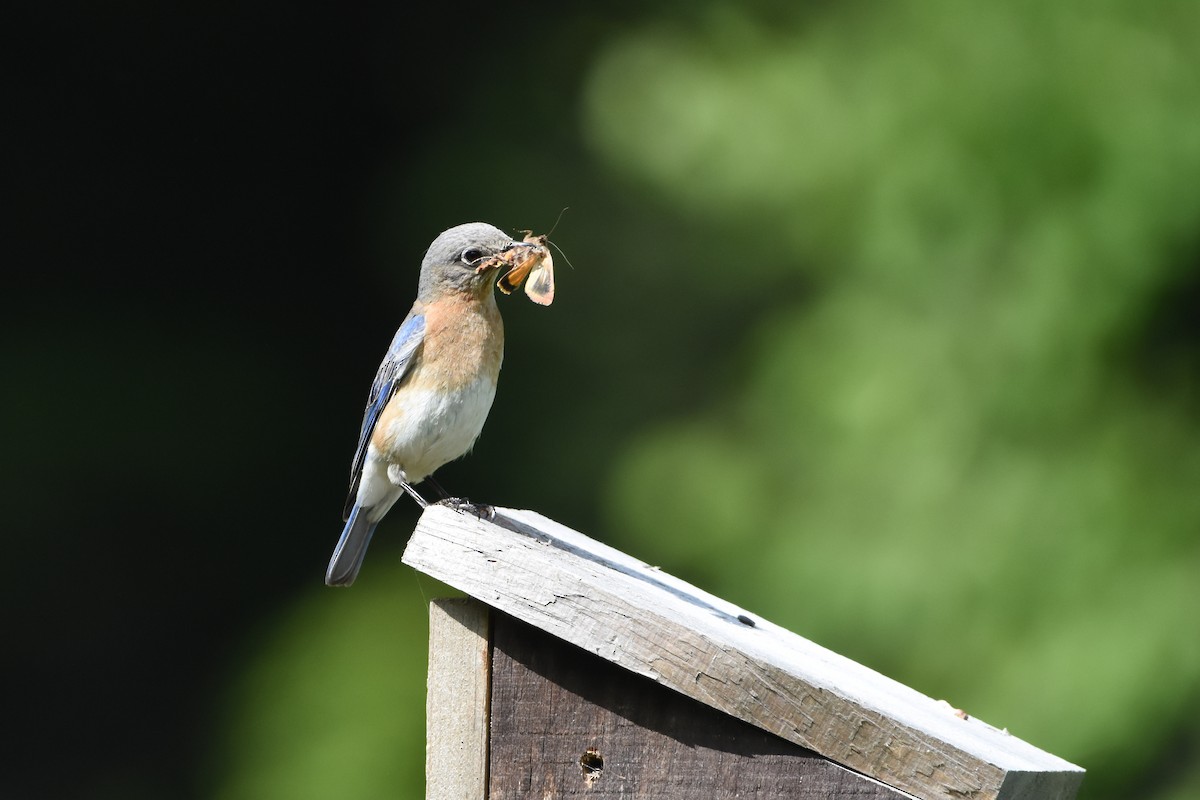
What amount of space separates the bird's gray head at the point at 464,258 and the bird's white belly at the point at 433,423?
246 mm

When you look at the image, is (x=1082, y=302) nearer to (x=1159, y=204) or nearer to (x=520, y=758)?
(x=1159, y=204)

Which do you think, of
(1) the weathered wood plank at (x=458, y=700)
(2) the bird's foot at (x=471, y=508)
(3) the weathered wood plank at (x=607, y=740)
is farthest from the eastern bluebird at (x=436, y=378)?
(3) the weathered wood plank at (x=607, y=740)

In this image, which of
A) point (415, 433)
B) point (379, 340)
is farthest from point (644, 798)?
point (379, 340)

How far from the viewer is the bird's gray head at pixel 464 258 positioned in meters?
3.53

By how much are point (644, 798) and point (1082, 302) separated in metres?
2.68

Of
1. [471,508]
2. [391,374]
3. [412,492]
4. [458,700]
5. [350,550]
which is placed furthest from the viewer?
[350,550]

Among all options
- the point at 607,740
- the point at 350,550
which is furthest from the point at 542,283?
the point at 607,740

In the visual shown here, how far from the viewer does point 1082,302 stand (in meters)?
4.48

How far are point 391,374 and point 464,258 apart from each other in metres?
0.33

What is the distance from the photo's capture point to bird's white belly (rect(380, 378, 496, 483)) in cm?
341

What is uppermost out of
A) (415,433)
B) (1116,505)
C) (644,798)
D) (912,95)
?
(912,95)

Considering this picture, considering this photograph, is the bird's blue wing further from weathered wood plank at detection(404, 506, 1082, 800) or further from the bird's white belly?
weathered wood plank at detection(404, 506, 1082, 800)

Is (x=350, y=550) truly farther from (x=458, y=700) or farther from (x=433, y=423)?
(x=458, y=700)

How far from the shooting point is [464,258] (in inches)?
139
